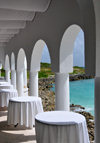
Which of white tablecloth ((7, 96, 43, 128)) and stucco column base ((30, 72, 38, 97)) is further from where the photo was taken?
stucco column base ((30, 72, 38, 97))

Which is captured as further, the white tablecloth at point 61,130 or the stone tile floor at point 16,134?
the stone tile floor at point 16,134

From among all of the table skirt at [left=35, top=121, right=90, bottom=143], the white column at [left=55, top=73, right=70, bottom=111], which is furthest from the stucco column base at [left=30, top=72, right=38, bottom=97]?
the table skirt at [left=35, top=121, right=90, bottom=143]

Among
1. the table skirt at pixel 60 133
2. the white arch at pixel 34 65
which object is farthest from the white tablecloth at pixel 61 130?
the white arch at pixel 34 65

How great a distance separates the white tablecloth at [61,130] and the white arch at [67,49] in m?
1.18

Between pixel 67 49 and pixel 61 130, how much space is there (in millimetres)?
1597

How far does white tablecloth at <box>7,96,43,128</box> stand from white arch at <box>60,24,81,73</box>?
1076mm

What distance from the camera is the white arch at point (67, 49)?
360 cm

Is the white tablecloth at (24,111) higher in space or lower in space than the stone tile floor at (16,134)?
higher

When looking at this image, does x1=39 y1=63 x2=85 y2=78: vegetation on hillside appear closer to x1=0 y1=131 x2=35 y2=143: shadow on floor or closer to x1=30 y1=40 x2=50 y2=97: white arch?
x1=30 y1=40 x2=50 y2=97: white arch

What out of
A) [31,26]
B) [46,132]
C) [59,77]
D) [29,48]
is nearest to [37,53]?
[29,48]

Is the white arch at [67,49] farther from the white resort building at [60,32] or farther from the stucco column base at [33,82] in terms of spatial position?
the stucco column base at [33,82]

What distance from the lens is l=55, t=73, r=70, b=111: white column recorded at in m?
4.14

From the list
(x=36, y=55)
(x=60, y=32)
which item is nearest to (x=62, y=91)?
(x=60, y=32)

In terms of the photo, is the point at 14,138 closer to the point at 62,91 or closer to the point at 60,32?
the point at 62,91
